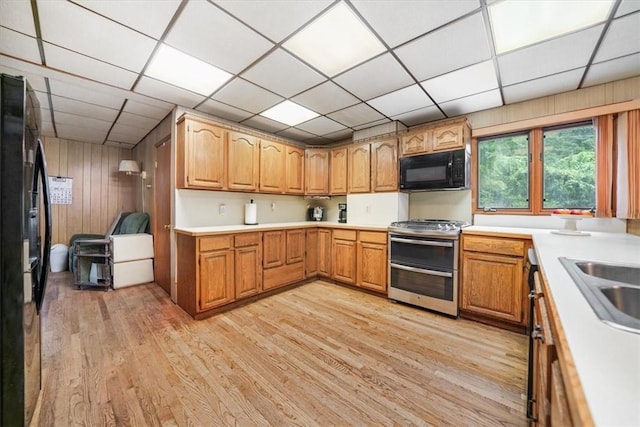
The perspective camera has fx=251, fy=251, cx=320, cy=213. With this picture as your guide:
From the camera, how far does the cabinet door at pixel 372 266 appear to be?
10.7 feet

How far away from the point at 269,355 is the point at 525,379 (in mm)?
1825

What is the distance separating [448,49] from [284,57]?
131cm

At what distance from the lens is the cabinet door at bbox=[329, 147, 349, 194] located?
4.04 m

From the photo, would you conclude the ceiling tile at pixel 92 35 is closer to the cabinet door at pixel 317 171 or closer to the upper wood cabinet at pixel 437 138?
the cabinet door at pixel 317 171

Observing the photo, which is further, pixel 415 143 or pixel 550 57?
pixel 415 143

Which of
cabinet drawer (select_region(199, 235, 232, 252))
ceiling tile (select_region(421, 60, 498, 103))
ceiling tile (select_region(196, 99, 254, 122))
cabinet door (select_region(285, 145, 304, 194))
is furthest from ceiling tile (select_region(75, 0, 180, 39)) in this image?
cabinet door (select_region(285, 145, 304, 194))

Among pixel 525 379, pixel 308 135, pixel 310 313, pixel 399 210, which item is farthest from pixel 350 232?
pixel 525 379

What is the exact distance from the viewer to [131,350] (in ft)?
6.77

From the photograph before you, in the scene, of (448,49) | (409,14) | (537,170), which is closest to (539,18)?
(448,49)

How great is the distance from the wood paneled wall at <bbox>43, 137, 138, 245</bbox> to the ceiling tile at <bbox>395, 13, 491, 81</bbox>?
5439 millimetres

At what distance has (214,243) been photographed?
2725 mm

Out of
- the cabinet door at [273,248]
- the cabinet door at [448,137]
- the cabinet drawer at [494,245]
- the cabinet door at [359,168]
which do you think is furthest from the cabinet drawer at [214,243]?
the cabinet door at [448,137]

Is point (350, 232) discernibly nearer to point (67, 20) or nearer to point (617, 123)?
point (617, 123)

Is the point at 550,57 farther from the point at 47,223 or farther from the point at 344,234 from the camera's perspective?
the point at 47,223
